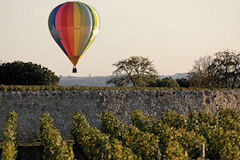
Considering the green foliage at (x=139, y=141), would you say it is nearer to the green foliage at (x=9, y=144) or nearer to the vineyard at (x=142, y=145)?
the vineyard at (x=142, y=145)

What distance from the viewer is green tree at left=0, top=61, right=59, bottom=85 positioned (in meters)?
23.4

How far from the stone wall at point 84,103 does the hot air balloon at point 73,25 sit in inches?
140

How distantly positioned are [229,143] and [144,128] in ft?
15.6

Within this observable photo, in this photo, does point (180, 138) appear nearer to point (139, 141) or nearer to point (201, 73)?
point (139, 141)

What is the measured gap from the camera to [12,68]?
2411 cm

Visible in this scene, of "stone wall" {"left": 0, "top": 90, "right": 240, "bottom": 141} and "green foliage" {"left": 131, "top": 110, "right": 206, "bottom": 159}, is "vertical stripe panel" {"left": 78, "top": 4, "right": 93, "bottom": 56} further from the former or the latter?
"green foliage" {"left": 131, "top": 110, "right": 206, "bottom": 159}

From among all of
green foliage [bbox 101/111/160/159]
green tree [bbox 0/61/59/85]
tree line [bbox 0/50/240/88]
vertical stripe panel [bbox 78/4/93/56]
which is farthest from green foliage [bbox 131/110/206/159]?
tree line [bbox 0/50/240/88]

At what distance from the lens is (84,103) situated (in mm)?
18125

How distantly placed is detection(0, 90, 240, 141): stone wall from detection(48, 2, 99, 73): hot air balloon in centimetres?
355

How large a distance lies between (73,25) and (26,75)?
596cm

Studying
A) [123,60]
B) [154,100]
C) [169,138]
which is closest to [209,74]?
[123,60]

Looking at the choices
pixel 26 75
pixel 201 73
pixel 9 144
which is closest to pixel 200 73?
pixel 201 73

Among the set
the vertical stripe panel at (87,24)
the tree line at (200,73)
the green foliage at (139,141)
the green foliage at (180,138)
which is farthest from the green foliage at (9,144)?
the tree line at (200,73)

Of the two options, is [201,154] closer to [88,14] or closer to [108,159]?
[108,159]
